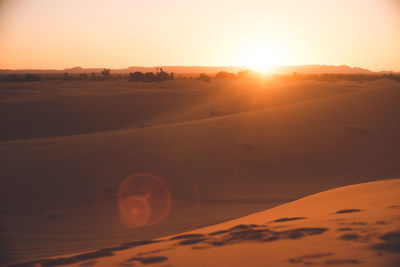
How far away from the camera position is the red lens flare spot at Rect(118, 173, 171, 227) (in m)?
6.41

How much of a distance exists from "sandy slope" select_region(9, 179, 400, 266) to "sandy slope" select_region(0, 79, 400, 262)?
121cm

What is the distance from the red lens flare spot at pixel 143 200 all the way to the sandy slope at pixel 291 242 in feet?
5.81

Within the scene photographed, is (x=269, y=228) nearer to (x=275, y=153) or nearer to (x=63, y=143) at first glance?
(x=275, y=153)

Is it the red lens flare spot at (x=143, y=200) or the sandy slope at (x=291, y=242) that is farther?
the red lens flare spot at (x=143, y=200)

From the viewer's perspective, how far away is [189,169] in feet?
28.7

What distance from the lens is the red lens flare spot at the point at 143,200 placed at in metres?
6.41

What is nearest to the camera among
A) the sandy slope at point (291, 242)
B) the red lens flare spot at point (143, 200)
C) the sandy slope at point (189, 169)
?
the sandy slope at point (291, 242)

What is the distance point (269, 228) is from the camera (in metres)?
4.38

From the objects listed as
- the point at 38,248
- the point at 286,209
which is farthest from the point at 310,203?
the point at 38,248

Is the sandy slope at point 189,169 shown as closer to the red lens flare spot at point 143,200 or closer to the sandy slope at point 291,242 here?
the red lens flare spot at point 143,200

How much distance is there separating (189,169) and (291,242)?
5216 mm

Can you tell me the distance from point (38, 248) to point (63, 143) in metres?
5.82

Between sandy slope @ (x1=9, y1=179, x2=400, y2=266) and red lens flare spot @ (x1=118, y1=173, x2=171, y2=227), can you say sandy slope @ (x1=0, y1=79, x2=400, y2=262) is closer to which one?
red lens flare spot @ (x1=118, y1=173, x2=171, y2=227)

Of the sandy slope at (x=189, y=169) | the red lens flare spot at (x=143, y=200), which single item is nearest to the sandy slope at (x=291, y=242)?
the sandy slope at (x=189, y=169)
